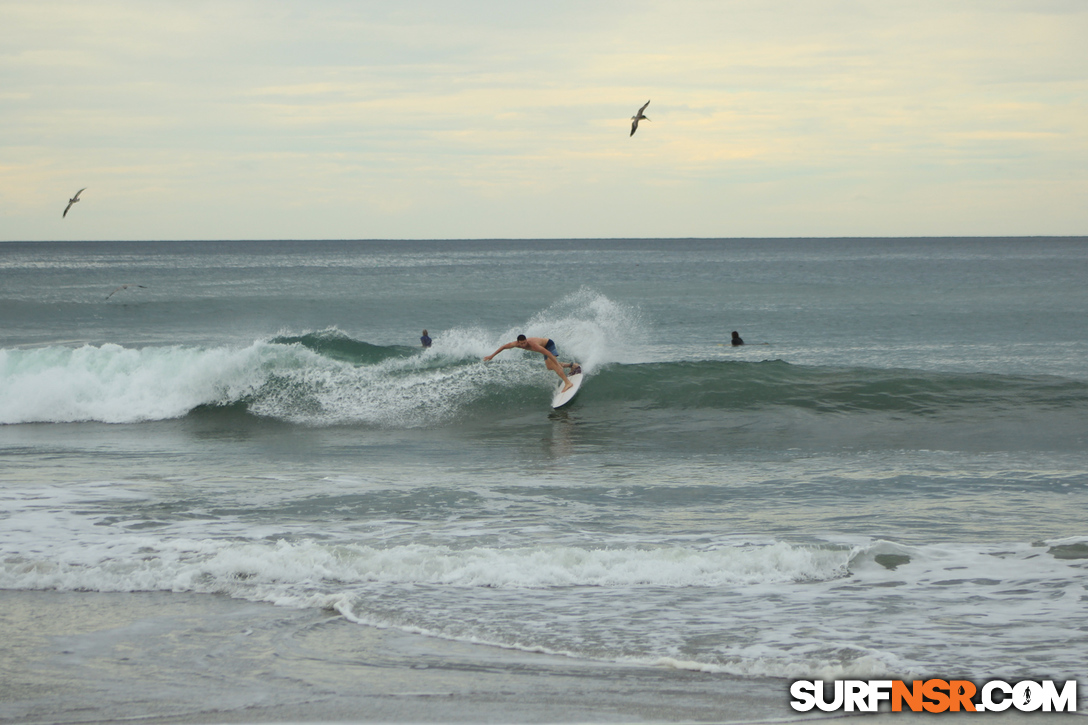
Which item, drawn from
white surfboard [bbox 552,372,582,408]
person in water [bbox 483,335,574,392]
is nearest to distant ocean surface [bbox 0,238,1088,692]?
white surfboard [bbox 552,372,582,408]

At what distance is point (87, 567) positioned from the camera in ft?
25.1

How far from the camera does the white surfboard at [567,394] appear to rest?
1742 centimetres

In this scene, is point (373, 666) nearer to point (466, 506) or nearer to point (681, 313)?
point (466, 506)

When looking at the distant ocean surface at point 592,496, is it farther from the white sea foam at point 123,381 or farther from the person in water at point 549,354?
the person in water at point 549,354

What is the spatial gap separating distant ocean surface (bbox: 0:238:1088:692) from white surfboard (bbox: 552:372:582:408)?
33cm

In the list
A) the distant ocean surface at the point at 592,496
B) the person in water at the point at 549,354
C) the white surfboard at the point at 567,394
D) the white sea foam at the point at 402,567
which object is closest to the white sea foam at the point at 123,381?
the distant ocean surface at the point at 592,496

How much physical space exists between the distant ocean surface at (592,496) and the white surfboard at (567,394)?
33 cm

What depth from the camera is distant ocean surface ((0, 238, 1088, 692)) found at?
6344mm

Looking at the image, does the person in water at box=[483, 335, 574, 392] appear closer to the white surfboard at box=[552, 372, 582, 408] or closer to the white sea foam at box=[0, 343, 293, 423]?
the white surfboard at box=[552, 372, 582, 408]

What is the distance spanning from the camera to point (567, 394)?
17562 millimetres

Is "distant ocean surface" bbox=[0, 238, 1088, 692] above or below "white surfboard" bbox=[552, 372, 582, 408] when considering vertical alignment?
below

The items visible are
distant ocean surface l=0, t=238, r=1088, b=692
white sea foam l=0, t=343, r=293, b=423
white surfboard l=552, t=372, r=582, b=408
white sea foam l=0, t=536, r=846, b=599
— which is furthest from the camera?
white sea foam l=0, t=343, r=293, b=423

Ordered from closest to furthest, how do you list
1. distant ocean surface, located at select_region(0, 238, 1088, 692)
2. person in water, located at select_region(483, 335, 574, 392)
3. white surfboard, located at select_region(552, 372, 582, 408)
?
distant ocean surface, located at select_region(0, 238, 1088, 692), person in water, located at select_region(483, 335, 574, 392), white surfboard, located at select_region(552, 372, 582, 408)

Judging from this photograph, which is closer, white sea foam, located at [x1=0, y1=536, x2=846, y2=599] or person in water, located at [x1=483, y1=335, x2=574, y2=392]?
white sea foam, located at [x1=0, y1=536, x2=846, y2=599]
